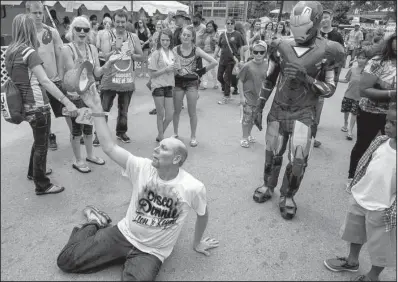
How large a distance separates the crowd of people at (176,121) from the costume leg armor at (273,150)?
0.01 m

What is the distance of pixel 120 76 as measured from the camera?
14.6 ft

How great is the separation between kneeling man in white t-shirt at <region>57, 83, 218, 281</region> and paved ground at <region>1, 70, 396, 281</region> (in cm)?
15

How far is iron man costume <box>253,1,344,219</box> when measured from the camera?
2900mm

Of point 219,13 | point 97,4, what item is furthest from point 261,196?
point 219,13

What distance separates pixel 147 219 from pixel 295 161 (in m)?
1.48

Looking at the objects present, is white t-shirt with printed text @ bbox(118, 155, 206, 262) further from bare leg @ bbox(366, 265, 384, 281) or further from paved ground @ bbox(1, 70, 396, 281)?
bare leg @ bbox(366, 265, 384, 281)

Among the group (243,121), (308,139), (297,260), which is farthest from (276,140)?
(243,121)

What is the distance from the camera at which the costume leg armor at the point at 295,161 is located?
303cm

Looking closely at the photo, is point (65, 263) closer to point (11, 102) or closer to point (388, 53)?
point (11, 102)

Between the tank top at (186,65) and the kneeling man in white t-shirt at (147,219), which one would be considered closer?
the kneeling man in white t-shirt at (147,219)

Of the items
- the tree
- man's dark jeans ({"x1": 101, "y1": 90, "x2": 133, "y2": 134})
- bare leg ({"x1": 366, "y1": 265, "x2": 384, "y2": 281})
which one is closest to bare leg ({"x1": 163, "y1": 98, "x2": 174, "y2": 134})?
man's dark jeans ({"x1": 101, "y1": 90, "x2": 133, "y2": 134})

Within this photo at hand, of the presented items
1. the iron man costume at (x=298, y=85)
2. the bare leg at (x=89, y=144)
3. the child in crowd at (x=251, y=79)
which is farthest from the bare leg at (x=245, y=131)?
the bare leg at (x=89, y=144)

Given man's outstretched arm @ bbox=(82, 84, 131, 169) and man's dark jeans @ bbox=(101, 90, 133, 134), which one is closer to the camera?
man's outstretched arm @ bbox=(82, 84, 131, 169)

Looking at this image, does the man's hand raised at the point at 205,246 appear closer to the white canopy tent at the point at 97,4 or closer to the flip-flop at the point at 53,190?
the flip-flop at the point at 53,190
